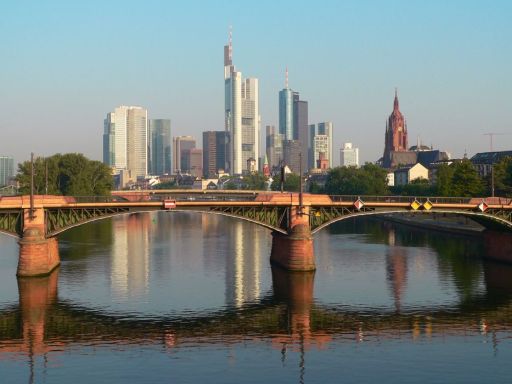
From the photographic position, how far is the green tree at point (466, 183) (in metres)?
152

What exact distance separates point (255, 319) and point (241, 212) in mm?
26787

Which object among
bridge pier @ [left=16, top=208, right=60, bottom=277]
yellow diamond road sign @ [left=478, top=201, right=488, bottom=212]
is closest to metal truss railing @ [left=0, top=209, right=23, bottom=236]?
bridge pier @ [left=16, top=208, right=60, bottom=277]

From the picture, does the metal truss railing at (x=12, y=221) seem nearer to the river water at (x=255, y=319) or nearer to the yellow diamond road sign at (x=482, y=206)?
the river water at (x=255, y=319)

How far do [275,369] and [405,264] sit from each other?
52.4m

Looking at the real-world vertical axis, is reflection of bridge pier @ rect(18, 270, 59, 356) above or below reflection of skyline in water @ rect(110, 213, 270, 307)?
below

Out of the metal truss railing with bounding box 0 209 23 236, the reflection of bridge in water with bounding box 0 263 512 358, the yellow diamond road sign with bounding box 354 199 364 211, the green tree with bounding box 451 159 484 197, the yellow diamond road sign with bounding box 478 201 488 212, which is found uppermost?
the green tree with bounding box 451 159 484 197

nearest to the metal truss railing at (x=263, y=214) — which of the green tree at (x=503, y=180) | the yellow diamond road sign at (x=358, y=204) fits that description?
the yellow diamond road sign at (x=358, y=204)

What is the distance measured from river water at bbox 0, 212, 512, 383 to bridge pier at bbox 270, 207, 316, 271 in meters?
1.32

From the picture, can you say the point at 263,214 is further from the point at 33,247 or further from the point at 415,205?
the point at 33,247

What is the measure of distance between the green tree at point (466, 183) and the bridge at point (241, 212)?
5540cm

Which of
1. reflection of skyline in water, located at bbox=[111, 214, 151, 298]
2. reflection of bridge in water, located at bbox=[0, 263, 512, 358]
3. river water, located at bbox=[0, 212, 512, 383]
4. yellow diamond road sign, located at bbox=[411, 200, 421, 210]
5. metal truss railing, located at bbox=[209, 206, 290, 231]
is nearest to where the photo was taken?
river water, located at bbox=[0, 212, 512, 383]

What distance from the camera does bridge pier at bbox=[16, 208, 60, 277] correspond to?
83.8 metres

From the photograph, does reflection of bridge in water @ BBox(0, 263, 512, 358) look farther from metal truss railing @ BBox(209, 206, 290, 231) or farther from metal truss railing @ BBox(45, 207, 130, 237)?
metal truss railing @ BBox(209, 206, 290, 231)

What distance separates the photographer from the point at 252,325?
63594 mm
